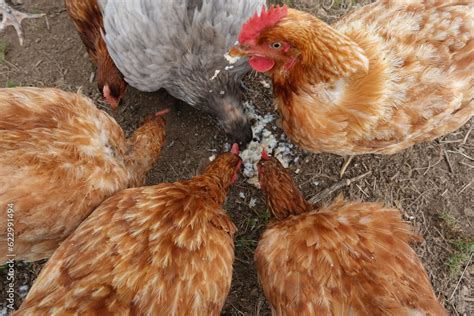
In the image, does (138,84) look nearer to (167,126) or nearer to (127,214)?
(167,126)

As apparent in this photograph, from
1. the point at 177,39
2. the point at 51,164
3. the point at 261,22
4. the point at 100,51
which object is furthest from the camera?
the point at 100,51

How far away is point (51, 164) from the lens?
5.41ft

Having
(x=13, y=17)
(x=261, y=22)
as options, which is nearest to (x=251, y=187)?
(x=261, y=22)

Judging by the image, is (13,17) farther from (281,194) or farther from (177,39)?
(281,194)

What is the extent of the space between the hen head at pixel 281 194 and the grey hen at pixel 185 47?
0.45 m

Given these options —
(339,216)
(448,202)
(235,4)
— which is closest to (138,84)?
(235,4)

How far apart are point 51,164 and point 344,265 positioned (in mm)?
1336

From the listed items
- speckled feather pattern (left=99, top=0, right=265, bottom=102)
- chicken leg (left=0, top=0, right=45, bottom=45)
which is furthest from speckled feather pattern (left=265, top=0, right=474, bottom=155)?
chicken leg (left=0, top=0, right=45, bottom=45)

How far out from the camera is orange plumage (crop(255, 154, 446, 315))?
Answer: 1.53 meters

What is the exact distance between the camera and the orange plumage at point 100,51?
2348 millimetres

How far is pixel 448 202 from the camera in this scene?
246cm

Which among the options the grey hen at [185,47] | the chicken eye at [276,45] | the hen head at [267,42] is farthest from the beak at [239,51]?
the grey hen at [185,47]

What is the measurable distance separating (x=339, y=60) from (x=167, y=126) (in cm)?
134

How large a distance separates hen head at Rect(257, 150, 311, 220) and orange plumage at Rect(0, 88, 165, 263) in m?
0.73
